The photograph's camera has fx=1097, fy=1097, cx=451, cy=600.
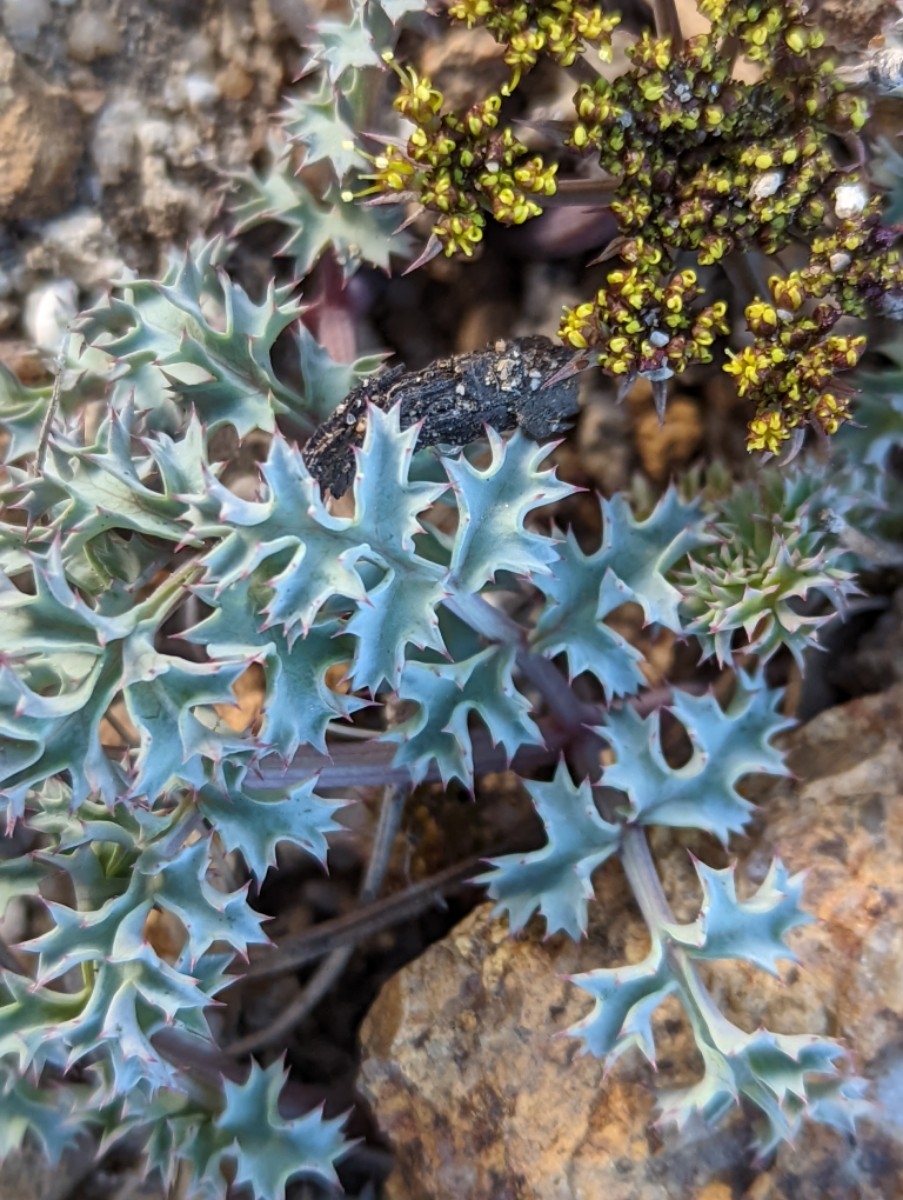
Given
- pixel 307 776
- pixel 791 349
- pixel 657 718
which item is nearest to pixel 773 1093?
pixel 657 718

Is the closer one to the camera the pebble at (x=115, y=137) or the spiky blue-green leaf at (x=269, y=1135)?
the spiky blue-green leaf at (x=269, y=1135)

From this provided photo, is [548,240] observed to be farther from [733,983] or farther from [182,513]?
[733,983]

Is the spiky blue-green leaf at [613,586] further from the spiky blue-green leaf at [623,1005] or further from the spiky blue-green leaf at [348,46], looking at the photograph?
the spiky blue-green leaf at [348,46]

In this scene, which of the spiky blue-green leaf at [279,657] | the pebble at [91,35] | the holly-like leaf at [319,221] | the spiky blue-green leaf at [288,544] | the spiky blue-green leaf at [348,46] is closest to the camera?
the spiky blue-green leaf at [288,544]

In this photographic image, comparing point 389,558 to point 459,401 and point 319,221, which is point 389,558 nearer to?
point 459,401

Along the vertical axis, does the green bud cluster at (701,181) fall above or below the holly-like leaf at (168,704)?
above

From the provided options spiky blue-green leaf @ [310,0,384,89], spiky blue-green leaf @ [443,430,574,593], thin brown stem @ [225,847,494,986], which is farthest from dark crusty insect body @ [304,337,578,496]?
thin brown stem @ [225,847,494,986]

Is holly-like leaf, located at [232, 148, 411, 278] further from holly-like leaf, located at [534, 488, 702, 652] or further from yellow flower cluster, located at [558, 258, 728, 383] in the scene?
holly-like leaf, located at [534, 488, 702, 652]

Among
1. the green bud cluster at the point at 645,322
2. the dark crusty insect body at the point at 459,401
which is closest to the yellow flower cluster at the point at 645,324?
the green bud cluster at the point at 645,322
